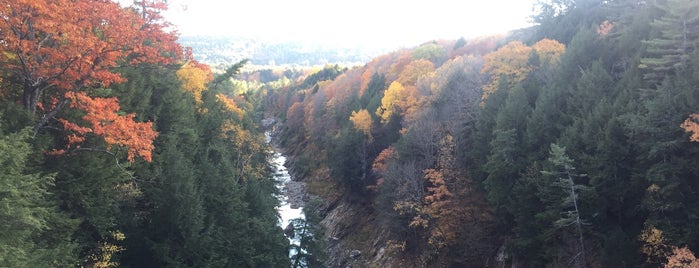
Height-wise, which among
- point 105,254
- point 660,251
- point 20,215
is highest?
point 20,215

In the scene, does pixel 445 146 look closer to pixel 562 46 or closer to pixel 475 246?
pixel 475 246

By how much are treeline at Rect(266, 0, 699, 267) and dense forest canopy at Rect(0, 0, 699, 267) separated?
0.45ft

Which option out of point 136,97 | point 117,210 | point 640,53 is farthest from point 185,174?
point 640,53

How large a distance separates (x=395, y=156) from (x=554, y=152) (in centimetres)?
1948

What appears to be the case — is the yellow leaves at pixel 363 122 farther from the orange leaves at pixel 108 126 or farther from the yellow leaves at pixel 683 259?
the orange leaves at pixel 108 126

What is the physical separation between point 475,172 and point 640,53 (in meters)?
13.7

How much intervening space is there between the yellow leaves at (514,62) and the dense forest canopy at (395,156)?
24cm

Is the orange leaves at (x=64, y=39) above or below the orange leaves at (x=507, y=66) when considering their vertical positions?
above

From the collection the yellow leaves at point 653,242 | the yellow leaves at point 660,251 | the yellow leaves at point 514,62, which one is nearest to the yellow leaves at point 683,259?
the yellow leaves at point 660,251

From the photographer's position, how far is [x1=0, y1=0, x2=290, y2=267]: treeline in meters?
12.0

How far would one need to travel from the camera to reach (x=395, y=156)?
40.3 metres

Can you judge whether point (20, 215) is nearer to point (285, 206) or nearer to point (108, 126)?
point (108, 126)

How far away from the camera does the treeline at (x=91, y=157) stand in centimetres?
1200

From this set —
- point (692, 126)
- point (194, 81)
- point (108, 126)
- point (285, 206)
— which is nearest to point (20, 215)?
point (108, 126)
